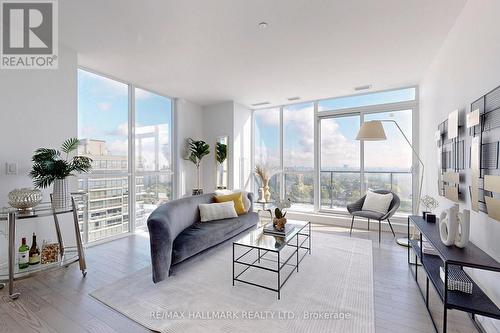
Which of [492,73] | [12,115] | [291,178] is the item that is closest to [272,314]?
[492,73]

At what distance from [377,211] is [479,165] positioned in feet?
7.62

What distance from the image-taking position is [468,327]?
67.7 inches

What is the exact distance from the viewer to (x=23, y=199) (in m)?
2.27

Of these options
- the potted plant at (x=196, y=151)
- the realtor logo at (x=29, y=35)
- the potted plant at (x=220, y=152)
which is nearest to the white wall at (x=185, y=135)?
the potted plant at (x=196, y=151)

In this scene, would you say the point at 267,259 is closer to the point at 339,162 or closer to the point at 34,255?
the point at 34,255

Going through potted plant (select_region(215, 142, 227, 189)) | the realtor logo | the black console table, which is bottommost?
the black console table

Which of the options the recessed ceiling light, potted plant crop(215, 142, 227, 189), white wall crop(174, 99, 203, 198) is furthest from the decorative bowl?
the recessed ceiling light

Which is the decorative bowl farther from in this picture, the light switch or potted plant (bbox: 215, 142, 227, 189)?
potted plant (bbox: 215, 142, 227, 189)

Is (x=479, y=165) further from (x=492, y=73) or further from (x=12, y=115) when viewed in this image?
(x=12, y=115)

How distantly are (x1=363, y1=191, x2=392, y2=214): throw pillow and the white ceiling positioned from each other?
1.99 metres

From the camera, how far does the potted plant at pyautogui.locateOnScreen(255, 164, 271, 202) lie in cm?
539

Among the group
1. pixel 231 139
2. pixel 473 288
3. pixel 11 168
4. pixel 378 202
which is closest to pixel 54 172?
pixel 11 168

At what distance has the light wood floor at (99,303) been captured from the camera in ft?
5.76

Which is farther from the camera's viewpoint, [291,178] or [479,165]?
[291,178]
